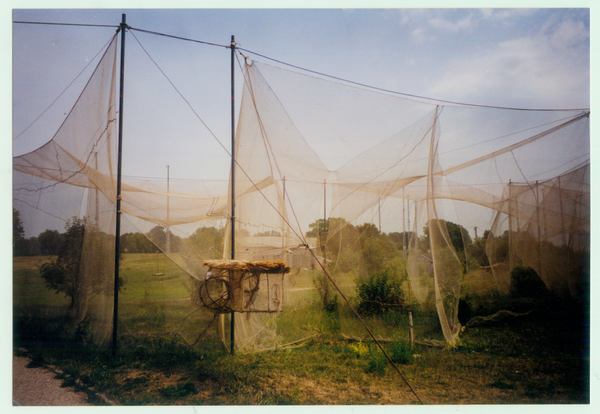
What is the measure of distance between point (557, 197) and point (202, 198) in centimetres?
464

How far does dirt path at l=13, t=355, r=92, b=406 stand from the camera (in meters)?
2.98

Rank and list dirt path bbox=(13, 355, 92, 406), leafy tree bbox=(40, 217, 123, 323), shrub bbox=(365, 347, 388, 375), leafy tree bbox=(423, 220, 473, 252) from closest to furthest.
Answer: dirt path bbox=(13, 355, 92, 406) < shrub bbox=(365, 347, 388, 375) < leafy tree bbox=(40, 217, 123, 323) < leafy tree bbox=(423, 220, 473, 252)

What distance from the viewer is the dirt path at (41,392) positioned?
2.98 meters

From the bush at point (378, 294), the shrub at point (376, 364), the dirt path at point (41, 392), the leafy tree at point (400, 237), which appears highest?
the leafy tree at point (400, 237)

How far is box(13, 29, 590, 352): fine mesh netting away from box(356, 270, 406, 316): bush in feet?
0.85

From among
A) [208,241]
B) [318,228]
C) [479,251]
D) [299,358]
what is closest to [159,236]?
[208,241]

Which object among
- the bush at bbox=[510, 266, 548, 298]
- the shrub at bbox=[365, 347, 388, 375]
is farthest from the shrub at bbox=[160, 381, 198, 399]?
the bush at bbox=[510, 266, 548, 298]

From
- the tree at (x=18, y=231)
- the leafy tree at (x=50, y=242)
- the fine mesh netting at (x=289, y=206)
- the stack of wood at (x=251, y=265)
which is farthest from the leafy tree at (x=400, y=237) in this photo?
the tree at (x=18, y=231)

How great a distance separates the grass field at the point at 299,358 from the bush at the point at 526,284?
26cm

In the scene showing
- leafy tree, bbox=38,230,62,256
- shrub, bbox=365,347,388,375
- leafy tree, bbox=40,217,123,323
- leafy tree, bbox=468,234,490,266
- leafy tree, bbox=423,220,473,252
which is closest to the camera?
shrub, bbox=365,347,388,375

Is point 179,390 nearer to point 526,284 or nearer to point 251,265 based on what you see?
point 251,265

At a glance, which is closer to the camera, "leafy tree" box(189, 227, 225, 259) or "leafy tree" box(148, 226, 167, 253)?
"leafy tree" box(148, 226, 167, 253)

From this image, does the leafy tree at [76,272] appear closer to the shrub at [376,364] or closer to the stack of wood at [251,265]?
the stack of wood at [251,265]

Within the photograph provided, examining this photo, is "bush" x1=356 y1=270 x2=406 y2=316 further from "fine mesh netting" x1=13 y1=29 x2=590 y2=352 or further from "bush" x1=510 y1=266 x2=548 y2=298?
"bush" x1=510 y1=266 x2=548 y2=298
